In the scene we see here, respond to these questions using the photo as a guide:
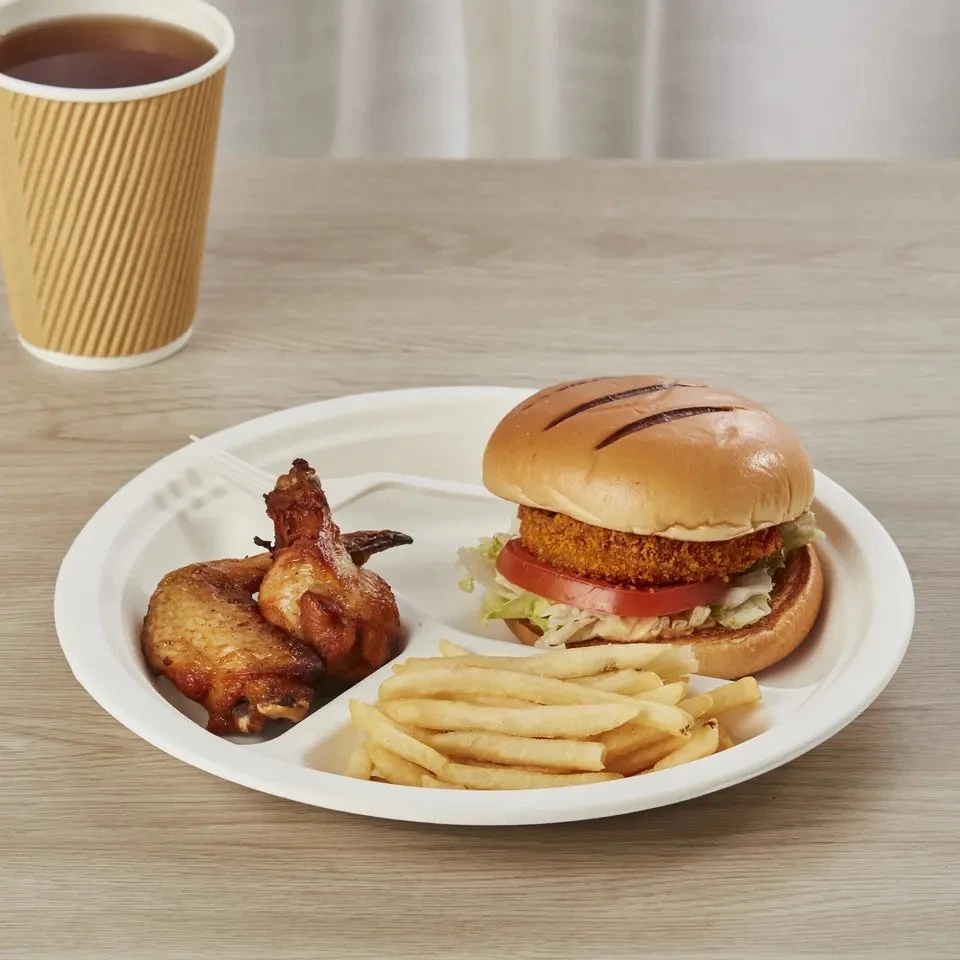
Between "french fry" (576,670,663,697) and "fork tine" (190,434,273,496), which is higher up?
"french fry" (576,670,663,697)

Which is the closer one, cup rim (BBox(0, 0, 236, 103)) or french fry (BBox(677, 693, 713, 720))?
french fry (BBox(677, 693, 713, 720))

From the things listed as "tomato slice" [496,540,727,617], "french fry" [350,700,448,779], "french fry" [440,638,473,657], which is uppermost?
"french fry" [350,700,448,779]

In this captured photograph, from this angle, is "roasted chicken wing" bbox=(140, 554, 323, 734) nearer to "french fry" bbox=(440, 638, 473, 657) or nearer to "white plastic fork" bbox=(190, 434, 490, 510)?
"french fry" bbox=(440, 638, 473, 657)

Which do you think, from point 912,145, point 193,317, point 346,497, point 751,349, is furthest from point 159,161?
point 912,145

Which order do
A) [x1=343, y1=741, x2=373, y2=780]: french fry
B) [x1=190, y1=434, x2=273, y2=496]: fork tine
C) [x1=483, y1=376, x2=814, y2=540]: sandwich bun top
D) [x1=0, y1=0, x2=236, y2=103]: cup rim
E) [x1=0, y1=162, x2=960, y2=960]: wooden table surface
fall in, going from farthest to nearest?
[x1=0, y1=0, x2=236, y2=103]: cup rim → [x1=190, y1=434, x2=273, y2=496]: fork tine → [x1=483, y1=376, x2=814, y2=540]: sandwich bun top → [x1=343, y1=741, x2=373, y2=780]: french fry → [x1=0, y1=162, x2=960, y2=960]: wooden table surface

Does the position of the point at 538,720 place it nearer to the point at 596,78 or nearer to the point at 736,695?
the point at 736,695

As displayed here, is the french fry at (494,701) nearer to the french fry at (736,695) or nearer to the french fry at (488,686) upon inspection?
the french fry at (488,686)

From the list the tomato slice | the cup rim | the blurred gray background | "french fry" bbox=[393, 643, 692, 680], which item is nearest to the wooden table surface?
"french fry" bbox=[393, 643, 692, 680]
